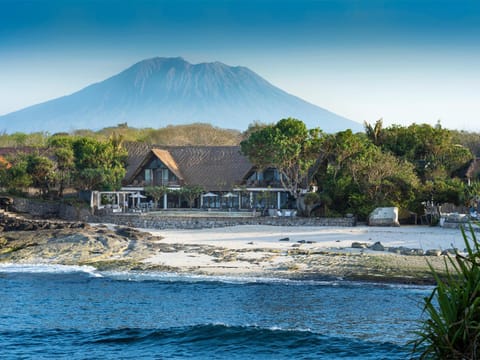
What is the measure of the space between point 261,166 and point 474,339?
32642 mm

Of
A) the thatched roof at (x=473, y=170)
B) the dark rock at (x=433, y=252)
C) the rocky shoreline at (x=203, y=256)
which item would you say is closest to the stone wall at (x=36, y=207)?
the rocky shoreline at (x=203, y=256)

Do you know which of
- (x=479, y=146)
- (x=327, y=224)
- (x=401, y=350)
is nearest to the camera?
(x=401, y=350)

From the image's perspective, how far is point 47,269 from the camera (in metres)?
23.6

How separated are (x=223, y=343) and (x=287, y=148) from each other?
21.6 m

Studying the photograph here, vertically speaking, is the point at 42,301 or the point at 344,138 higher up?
the point at 344,138

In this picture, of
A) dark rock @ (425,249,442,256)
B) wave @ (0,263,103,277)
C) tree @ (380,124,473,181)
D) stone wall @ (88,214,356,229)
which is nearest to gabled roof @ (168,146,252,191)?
stone wall @ (88,214,356,229)

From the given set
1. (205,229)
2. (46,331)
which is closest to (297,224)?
(205,229)

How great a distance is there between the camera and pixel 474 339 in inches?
187

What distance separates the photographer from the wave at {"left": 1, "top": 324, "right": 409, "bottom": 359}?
13383 mm

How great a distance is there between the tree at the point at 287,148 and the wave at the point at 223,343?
20.5m

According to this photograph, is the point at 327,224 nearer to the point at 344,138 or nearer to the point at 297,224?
the point at 297,224

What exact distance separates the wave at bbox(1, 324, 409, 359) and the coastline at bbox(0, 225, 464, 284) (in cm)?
615

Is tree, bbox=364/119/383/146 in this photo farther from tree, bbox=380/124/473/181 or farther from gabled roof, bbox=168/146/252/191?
gabled roof, bbox=168/146/252/191

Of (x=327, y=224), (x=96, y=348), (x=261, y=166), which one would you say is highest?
(x=261, y=166)
